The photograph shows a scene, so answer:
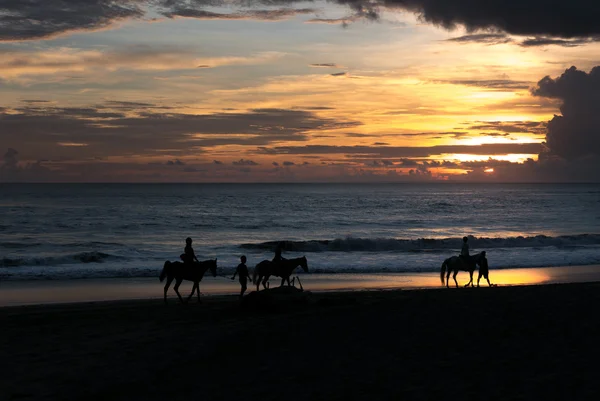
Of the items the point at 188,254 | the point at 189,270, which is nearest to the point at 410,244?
the point at 189,270

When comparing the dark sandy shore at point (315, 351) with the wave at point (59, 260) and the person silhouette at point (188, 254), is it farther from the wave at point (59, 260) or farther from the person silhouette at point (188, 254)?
the wave at point (59, 260)

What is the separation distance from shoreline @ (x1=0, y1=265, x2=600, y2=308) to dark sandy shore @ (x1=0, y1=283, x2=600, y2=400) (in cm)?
433

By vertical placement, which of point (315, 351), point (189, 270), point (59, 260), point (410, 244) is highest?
point (59, 260)

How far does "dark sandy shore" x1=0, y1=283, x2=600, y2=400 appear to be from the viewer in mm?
9023

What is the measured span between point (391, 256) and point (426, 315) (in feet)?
72.9

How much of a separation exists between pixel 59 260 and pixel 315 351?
85.0ft

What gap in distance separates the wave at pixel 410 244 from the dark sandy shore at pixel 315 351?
26.6 m

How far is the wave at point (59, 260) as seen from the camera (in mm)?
31878

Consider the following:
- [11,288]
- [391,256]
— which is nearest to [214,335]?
[11,288]

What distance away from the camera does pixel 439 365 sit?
33.1 feet

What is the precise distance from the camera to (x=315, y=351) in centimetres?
1114

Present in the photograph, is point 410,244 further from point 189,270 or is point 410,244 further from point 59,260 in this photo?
point 189,270

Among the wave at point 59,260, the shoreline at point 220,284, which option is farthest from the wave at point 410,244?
the shoreline at point 220,284

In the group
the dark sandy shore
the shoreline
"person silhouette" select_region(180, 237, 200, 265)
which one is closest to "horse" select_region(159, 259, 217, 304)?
"person silhouette" select_region(180, 237, 200, 265)
